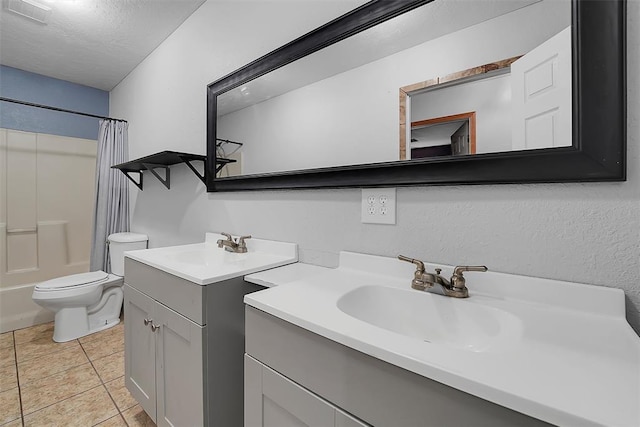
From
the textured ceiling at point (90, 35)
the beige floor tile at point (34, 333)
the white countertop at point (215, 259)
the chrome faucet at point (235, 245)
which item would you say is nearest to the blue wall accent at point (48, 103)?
the textured ceiling at point (90, 35)

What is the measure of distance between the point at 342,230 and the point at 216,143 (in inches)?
40.8

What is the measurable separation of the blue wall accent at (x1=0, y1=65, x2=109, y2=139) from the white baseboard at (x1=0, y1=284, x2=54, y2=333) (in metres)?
1.56

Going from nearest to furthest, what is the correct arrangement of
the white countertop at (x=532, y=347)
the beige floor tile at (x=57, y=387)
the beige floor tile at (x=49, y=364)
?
the white countertop at (x=532, y=347) < the beige floor tile at (x=57, y=387) < the beige floor tile at (x=49, y=364)

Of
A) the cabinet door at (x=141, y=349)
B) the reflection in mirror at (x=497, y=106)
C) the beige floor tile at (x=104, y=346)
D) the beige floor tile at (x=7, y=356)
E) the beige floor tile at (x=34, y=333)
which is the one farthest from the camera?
the beige floor tile at (x=34, y=333)

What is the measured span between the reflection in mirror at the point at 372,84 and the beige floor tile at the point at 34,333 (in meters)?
2.36

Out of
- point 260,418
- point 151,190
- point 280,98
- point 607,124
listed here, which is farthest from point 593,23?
point 151,190

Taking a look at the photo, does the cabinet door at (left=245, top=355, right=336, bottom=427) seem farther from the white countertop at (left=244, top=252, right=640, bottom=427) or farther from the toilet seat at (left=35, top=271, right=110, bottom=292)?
the toilet seat at (left=35, top=271, right=110, bottom=292)

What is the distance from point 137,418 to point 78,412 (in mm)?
335

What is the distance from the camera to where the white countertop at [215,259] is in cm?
107

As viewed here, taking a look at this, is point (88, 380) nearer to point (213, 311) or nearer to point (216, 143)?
point (213, 311)

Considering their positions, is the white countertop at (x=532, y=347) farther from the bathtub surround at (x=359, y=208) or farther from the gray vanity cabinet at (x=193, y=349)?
the gray vanity cabinet at (x=193, y=349)

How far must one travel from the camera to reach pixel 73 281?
221cm

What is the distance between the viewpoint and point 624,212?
671 millimetres

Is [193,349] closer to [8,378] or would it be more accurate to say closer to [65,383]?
[65,383]
